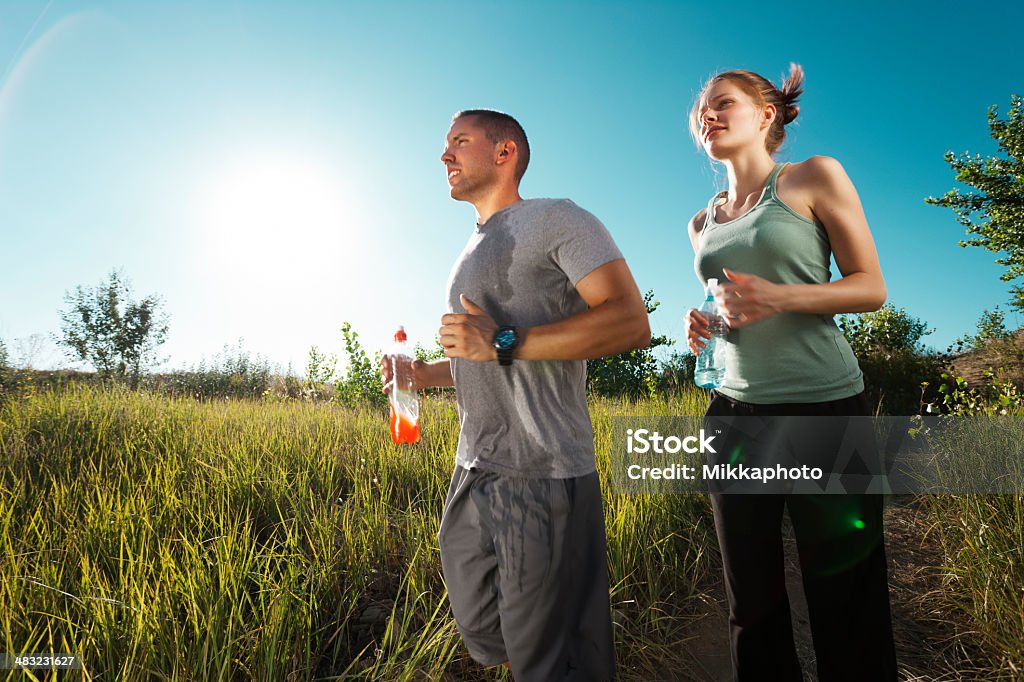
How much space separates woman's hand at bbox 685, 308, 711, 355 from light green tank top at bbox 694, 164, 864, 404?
0.42ft

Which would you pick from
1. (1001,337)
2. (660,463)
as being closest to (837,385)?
(660,463)

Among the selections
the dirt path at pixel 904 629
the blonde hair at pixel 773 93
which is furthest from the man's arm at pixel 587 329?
the dirt path at pixel 904 629

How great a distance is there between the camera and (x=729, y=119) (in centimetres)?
191

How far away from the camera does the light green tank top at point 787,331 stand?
1709 mm

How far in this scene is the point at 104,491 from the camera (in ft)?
10.8

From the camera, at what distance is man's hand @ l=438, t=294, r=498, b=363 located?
60.4 inches

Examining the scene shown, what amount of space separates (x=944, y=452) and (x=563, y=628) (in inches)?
201

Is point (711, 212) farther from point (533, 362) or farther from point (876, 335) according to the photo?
point (876, 335)

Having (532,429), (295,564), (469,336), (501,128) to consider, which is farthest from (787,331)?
(295,564)

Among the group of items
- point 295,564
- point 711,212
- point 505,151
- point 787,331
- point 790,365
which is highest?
point 505,151

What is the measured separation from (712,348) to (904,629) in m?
2.40

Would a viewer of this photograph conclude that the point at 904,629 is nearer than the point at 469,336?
No

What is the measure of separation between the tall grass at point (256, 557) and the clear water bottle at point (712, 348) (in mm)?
1231

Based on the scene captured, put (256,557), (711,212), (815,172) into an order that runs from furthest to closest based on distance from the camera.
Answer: (256,557)
(711,212)
(815,172)
